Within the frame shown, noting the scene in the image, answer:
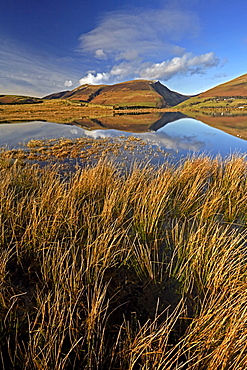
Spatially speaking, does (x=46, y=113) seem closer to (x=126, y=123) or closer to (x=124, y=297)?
(x=126, y=123)

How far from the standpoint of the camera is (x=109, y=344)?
222cm

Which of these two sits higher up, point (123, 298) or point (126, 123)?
point (126, 123)

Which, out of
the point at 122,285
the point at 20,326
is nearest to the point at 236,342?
the point at 122,285

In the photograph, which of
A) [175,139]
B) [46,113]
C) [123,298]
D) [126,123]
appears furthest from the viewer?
[46,113]

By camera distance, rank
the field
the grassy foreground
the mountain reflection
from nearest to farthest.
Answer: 1. the grassy foreground
2. the mountain reflection
3. the field

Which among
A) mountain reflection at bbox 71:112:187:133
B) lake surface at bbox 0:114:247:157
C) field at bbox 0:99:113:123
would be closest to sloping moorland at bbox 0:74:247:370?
lake surface at bbox 0:114:247:157

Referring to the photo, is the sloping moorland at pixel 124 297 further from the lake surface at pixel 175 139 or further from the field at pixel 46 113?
the field at pixel 46 113

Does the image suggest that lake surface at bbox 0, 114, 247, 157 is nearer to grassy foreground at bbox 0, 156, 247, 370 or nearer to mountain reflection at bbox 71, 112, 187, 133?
mountain reflection at bbox 71, 112, 187, 133

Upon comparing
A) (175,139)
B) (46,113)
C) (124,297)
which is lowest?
(124,297)

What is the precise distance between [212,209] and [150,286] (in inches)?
94.7

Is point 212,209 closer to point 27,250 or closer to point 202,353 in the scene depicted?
point 202,353

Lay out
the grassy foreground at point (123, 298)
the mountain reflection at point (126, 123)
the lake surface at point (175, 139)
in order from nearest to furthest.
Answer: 1. the grassy foreground at point (123, 298)
2. the lake surface at point (175, 139)
3. the mountain reflection at point (126, 123)

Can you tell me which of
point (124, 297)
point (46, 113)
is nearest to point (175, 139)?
point (124, 297)

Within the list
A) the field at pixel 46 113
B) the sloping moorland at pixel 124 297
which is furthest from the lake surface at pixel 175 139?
the field at pixel 46 113
